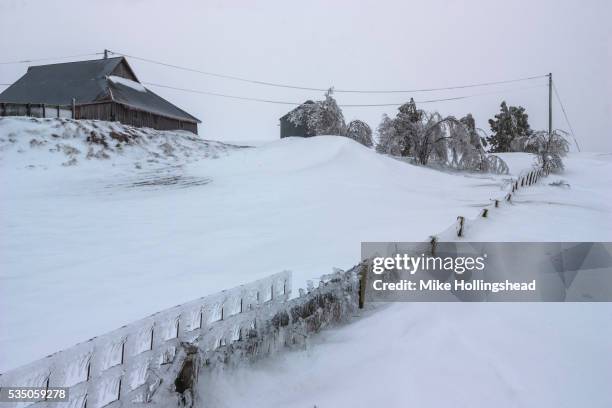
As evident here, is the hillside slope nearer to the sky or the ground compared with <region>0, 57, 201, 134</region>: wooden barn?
nearer to the ground

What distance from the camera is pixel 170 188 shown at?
561 inches

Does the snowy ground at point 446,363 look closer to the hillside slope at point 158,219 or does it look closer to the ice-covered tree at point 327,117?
the hillside slope at point 158,219

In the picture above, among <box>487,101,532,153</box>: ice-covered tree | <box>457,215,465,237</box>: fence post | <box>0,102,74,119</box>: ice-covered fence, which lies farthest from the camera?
<box>487,101,532,153</box>: ice-covered tree

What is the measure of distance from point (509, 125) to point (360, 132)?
25.5 m

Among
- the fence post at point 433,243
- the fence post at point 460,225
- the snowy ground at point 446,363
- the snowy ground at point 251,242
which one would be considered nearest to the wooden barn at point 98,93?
the snowy ground at point 251,242

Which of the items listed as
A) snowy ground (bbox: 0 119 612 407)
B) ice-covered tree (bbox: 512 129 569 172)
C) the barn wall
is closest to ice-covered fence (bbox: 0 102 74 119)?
snowy ground (bbox: 0 119 612 407)

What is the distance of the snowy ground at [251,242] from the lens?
3.01 meters

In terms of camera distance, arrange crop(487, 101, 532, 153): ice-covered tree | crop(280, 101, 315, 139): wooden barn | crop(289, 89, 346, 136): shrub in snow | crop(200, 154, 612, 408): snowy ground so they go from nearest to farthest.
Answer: crop(200, 154, 612, 408): snowy ground → crop(289, 89, 346, 136): shrub in snow → crop(280, 101, 315, 139): wooden barn → crop(487, 101, 532, 153): ice-covered tree

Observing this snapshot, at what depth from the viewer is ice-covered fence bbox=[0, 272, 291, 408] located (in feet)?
6.24

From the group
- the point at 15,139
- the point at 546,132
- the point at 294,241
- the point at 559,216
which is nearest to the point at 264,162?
the point at 15,139

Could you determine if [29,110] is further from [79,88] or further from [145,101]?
[145,101]

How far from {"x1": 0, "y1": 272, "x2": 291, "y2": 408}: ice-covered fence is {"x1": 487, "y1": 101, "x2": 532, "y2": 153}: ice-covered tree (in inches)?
2102

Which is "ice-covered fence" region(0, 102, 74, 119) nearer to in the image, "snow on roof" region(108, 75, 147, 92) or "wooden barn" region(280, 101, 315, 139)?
"snow on roof" region(108, 75, 147, 92)

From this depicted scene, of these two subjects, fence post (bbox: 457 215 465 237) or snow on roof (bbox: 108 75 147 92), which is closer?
fence post (bbox: 457 215 465 237)
